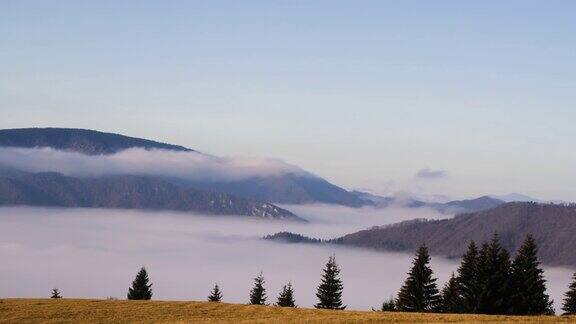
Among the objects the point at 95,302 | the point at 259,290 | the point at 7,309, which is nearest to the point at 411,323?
the point at 95,302

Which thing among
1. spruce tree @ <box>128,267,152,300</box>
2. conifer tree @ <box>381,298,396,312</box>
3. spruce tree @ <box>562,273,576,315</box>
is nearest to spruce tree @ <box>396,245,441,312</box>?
conifer tree @ <box>381,298,396,312</box>

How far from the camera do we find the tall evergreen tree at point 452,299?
7188cm

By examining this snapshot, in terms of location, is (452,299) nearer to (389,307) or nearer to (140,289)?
(389,307)

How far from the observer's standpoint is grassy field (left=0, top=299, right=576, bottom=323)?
49.1 meters

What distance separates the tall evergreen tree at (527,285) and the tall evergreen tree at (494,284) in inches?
30.1

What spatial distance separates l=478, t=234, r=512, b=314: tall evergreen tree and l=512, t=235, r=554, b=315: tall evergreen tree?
0.76m

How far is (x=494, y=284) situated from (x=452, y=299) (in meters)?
9.13

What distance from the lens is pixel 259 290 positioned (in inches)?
3969

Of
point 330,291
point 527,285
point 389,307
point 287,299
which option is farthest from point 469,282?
point 287,299

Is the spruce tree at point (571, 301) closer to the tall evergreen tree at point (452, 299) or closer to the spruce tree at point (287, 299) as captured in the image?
the tall evergreen tree at point (452, 299)

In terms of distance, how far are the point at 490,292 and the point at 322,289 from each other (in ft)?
93.7

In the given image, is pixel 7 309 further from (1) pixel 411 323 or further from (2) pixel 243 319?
(1) pixel 411 323

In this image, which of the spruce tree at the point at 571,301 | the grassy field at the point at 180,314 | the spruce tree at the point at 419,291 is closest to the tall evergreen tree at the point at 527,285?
the spruce tree at the point at 571,301

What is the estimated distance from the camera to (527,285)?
67.6 meters
